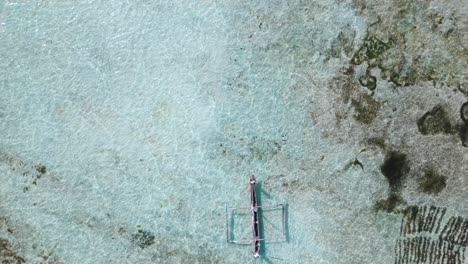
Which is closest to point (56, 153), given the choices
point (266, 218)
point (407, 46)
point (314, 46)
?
point (266, 218)

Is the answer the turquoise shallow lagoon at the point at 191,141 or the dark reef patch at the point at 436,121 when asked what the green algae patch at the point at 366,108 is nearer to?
the turquoise shallow lagoon at the point at 191,141

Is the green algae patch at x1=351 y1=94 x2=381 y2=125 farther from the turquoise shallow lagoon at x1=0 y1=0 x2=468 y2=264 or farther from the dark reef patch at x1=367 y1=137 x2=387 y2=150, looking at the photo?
the dark reef patch at x1=367 y1=137 x2=387 y2=150

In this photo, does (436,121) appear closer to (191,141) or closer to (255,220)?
(255,220)

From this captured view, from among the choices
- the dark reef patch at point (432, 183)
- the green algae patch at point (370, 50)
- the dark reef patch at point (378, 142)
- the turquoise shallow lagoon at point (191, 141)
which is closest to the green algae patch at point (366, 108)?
the turquoise shallow lagoon at point (191, 141)

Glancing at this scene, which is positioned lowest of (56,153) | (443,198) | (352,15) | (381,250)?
(381,250)

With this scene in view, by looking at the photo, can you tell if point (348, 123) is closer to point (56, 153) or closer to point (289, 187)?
point (289, 187)

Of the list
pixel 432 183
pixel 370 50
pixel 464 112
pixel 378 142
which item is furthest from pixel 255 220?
pixel 464 112

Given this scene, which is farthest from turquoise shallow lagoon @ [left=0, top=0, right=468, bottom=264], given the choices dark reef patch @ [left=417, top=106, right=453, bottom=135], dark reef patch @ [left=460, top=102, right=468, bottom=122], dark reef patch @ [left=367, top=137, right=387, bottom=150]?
dark reef patch @ [left=460, top=102, right=468, bottom=122]
